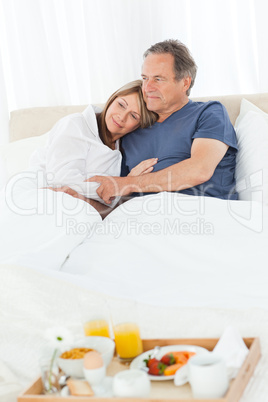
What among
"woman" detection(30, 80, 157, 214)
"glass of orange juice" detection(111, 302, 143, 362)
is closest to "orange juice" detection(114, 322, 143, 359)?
"glass of orange juice" detection(111, 302, 143, 362)

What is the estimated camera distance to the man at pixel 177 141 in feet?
6.64

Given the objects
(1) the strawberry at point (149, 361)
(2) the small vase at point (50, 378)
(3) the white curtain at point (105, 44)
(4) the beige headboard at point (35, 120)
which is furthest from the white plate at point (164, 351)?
(3) the white curtain at point (105, 44)

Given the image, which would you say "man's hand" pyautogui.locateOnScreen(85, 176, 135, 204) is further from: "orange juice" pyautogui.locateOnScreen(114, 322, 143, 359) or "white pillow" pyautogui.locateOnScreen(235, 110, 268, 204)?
"orange juice" pyautogui.locateOnScreen(114, 322, 143, 359)

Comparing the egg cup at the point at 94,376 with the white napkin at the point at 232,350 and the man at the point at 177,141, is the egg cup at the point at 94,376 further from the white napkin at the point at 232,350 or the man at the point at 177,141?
the man at the point at 177,141

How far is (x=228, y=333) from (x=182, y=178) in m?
1.12

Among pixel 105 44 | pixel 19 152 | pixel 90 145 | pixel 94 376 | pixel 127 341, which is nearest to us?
pixel 94 376

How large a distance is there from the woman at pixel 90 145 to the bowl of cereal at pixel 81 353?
3.59ft

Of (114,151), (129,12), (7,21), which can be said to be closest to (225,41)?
(129,12)

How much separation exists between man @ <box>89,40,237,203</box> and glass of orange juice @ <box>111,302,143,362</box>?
110 cm

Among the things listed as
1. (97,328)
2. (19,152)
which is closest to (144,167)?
(19,152)

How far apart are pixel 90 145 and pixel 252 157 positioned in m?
0.73

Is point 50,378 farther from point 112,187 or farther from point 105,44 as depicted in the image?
point 105,44

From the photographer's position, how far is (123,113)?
217 cm

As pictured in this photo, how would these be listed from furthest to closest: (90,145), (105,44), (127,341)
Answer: (105,44)
(90,145)
(127,341)
